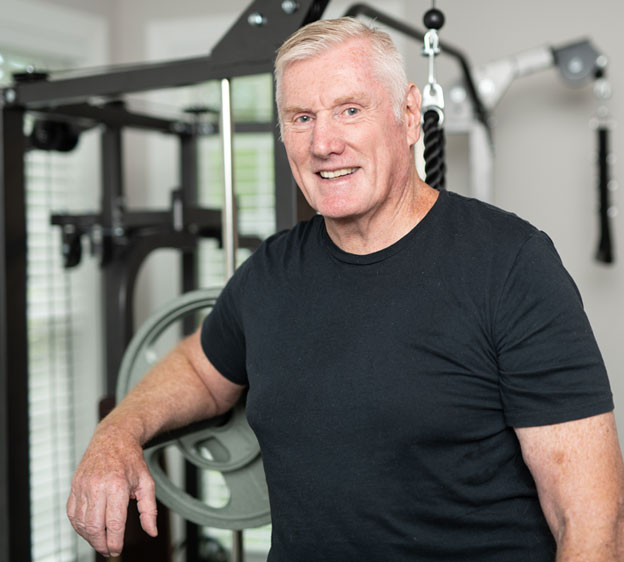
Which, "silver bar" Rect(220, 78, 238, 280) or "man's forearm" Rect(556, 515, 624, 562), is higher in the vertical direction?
"silver bar" Rect(220, 78, 238, 280)

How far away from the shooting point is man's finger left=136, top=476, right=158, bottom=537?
114 centimetres

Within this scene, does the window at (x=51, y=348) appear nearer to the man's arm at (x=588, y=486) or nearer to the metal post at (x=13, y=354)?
the metal post at (x=13, y=354)

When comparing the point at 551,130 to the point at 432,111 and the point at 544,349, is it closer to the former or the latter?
the point at 432,111

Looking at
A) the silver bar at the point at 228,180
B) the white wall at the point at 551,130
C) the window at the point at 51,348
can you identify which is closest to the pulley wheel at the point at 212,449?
the silver bar at the point at 228,180

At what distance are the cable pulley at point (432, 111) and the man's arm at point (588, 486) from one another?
0.60 metres

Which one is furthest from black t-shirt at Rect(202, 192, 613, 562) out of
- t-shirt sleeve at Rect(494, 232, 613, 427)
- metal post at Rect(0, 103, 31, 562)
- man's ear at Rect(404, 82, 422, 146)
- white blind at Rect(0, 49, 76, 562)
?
white blind at Rect(0, 49, 76, 562)

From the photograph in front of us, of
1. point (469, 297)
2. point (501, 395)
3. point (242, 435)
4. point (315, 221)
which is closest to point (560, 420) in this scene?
point (501, 395)

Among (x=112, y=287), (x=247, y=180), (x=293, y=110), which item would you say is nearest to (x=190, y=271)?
(x=112, y=287)

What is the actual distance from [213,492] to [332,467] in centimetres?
205

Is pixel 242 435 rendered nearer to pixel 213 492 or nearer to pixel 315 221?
pixel 315 221

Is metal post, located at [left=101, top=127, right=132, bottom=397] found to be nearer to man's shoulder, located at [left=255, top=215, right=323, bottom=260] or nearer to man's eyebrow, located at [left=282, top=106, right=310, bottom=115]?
man's shoulder, located at [left=255, top=215, right=323, bottom=260]

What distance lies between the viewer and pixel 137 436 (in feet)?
4.19

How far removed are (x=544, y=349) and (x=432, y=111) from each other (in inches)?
21.9

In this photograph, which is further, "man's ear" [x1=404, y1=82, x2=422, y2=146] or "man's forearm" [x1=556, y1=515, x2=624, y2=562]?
"man's ear" [x1=404, y1=82, x2=422, y2=146]
